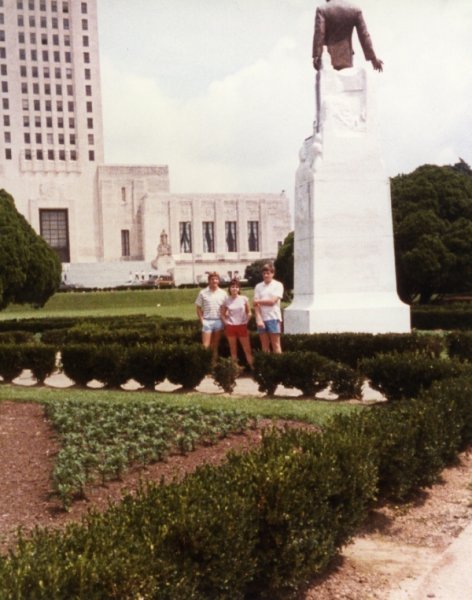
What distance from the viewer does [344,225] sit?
16125 mm

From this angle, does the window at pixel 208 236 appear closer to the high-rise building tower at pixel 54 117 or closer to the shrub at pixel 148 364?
the high-rise building tower at pixel 54 117

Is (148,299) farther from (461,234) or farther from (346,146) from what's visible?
(346,146)

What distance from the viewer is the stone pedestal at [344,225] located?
1588cm

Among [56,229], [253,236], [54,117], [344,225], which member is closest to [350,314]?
[344,225]

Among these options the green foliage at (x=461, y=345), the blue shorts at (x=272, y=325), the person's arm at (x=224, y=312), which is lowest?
the green foliage at (x=461, y=345)

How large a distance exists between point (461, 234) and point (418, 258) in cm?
295

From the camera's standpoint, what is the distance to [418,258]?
1297 inches

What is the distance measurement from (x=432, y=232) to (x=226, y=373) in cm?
2486

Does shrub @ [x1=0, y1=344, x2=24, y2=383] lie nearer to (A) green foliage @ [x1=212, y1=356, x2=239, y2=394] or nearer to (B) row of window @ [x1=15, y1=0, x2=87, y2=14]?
(A) green foliage @ [x1=212, y1=356, x2=239, y2=394]

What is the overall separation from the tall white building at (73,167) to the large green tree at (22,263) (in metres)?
43.6

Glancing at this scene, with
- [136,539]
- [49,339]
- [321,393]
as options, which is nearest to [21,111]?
[49,339]

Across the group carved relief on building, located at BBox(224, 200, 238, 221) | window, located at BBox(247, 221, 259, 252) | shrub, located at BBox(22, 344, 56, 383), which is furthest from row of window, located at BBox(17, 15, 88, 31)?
shrub, located at BBox(22, 344, 56, 383)

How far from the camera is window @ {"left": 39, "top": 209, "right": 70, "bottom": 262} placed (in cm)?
8438

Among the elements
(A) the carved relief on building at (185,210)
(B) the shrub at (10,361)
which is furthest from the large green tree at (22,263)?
(A) the carved relief on building at (185,210)
